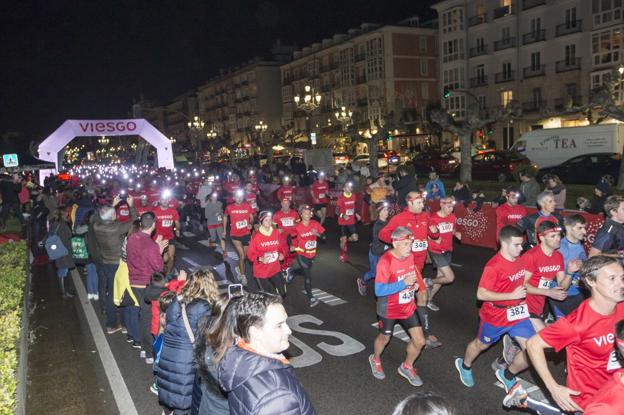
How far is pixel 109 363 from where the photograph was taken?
22.3 ft

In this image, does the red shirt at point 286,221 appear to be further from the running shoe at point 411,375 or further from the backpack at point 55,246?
the running shoe at point 411,375

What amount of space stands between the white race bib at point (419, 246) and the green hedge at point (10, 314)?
211 inches

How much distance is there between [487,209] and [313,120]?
61.8m

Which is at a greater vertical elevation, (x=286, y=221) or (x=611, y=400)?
(x=286, y=221)

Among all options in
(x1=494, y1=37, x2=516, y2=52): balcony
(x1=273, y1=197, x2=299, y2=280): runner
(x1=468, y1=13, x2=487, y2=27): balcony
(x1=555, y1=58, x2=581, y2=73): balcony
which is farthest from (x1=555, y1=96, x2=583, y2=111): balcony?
(x1=273, y1=197, x2=299, y2=280): runner

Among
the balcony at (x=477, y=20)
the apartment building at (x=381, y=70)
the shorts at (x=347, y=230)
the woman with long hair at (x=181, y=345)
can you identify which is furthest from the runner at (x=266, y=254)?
the balcony at (x=477, y=20)

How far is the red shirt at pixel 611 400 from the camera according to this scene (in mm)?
2585

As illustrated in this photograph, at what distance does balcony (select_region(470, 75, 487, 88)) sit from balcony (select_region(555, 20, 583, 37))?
8.08 metres

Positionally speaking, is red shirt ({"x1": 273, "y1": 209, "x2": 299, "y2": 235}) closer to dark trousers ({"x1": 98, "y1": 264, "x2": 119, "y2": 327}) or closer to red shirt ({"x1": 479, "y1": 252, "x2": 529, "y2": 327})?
dark trousers ({"x1": 98, "y1": 264, "x2": 119, "y2": 327})

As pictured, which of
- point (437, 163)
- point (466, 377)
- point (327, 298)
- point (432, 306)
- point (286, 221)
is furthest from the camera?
point (437, 163)

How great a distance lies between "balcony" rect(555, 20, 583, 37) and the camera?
4019cm

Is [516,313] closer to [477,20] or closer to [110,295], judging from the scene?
[110,295]

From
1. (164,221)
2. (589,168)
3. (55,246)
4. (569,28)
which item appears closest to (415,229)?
(164,221)

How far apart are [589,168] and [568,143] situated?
19.2 ft
